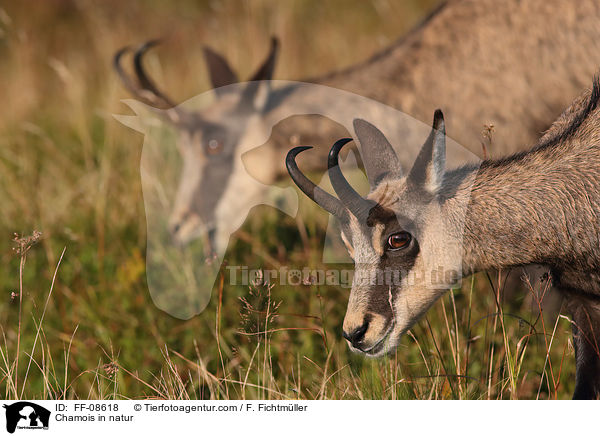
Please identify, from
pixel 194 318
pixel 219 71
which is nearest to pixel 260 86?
pixel 219 71

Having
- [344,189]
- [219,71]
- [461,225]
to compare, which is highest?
[219,71]

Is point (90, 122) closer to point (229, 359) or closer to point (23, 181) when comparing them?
point (23, 181)

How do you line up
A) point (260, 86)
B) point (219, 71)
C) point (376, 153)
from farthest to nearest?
point (219, 71), point (260, 86), point (376, 153)

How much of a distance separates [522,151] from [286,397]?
171 centimetres

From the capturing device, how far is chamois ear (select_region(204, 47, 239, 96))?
22.6 feet

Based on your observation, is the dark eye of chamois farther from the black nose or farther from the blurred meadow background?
the black nose

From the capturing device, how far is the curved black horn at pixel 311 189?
351 centimetres

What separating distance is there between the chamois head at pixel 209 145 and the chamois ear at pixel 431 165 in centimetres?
290

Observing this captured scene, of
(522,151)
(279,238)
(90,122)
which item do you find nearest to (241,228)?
A: (279,238)

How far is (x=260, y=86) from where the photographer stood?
6309mm

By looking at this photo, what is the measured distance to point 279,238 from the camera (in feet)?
21.0

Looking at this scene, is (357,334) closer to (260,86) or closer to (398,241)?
(398,241)
